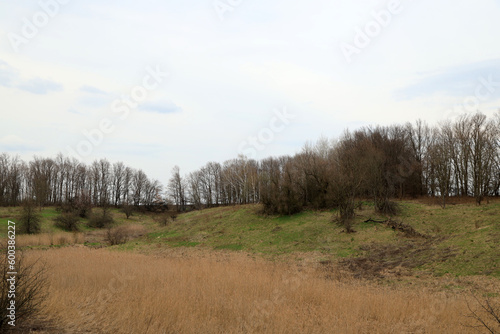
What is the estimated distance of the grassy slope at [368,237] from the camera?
1656cm

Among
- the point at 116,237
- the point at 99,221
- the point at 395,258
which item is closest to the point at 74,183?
the point at 99,221

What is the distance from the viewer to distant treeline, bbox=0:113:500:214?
113 ft

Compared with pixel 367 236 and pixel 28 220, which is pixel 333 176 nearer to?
pixel 367 236

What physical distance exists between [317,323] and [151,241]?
2916 cm

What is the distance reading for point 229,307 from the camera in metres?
9.20

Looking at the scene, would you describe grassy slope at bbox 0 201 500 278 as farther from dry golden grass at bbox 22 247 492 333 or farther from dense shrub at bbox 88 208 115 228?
dense shrub at bbox 88 208 115 228

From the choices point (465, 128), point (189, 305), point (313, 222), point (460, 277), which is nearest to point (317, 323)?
point (189, 305)

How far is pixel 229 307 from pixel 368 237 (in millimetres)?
17600

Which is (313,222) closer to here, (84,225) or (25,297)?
(25,297)

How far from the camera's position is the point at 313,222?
102 feet

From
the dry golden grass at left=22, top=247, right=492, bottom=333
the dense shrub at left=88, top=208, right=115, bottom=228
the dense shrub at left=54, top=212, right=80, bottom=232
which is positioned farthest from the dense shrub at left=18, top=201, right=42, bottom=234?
the dry golden grass at left=22, top=247, right=492, bottom=333

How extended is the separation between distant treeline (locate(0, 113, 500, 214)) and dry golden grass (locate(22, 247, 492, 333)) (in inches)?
758

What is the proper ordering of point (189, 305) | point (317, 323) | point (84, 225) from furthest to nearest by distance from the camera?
1. point (84, 225)
2. point (189, 305)
3. point (317, 323)

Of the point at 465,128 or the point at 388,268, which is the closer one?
the point at 388,268
